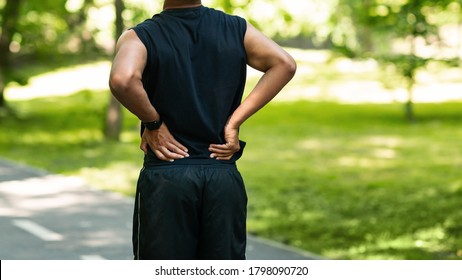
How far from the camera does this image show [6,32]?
27.3 metres

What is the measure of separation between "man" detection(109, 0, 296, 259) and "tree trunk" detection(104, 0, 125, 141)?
1717 centimetres

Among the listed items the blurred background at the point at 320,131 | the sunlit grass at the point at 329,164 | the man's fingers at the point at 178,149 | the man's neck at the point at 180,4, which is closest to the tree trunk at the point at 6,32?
the blurred background at the point at 320,131

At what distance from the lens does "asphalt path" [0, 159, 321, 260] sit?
9227mm

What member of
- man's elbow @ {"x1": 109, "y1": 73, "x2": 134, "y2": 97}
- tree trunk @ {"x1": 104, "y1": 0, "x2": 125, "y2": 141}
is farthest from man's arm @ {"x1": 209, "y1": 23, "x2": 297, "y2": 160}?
tree trunk @ {"x1": 104, "y1": 0, "x2": 125, "y2": 141}

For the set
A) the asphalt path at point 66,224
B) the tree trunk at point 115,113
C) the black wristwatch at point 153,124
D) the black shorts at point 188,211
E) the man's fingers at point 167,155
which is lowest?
the asphalt path at point 66,224

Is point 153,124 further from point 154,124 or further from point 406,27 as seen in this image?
point 406,27

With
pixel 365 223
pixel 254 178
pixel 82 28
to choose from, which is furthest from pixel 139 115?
pixel 82 28

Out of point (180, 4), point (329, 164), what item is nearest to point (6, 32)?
point (329, 164)

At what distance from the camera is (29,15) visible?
29.1 metres

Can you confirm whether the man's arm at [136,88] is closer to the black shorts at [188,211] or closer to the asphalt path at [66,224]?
the black shorts at [188,211]

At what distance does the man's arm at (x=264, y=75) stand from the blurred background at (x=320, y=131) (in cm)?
544

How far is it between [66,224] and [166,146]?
7.15 metres

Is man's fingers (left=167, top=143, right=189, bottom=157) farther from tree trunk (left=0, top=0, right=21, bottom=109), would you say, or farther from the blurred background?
tree trunk (left=0, top=0, right=21, bottom=109)

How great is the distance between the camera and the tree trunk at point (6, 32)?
1040 inches
